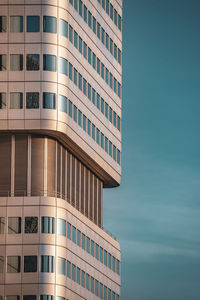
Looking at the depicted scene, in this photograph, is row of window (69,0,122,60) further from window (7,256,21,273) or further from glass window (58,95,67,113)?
window (7,256,21,273)

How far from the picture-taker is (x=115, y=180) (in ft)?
563

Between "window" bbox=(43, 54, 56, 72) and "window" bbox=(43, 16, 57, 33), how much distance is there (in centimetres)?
323

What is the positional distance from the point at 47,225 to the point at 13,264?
20.3 ft

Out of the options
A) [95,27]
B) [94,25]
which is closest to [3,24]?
[94,25]

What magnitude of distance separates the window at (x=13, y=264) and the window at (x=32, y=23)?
28.1 metres

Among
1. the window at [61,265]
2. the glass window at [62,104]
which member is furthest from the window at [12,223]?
the glass window at [62,104]

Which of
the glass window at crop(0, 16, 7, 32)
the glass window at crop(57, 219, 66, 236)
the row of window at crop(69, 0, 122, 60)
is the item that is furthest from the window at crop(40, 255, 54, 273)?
the row of window at crop(69, 0, 122, 60)

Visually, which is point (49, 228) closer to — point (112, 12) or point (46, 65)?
point (46, 65)

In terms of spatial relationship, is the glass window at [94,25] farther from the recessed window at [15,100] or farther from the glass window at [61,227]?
the glass window at [61,227]

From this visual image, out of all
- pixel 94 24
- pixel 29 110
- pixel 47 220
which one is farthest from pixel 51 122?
pixel 94 24

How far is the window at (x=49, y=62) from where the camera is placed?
145625 mm

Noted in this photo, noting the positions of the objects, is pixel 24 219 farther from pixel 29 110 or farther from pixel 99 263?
pixel 99 263

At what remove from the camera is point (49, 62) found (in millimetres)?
146000

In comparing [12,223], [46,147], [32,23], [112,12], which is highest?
[112,12]
